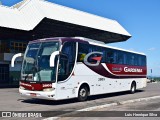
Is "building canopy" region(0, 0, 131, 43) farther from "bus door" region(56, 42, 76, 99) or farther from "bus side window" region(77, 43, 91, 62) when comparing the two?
"bus door" region(56, 42, 76, 99)

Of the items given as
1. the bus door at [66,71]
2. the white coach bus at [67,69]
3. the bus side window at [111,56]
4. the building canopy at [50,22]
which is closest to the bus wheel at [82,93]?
the white coach bus at [67,69]

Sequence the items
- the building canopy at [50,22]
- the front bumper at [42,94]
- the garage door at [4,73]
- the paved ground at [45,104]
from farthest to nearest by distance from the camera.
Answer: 1. the garage door at [4,73]
2. the building canopy at [50,22]
3. the front bumper at [42,94]
4. the paved ground at [45,104]

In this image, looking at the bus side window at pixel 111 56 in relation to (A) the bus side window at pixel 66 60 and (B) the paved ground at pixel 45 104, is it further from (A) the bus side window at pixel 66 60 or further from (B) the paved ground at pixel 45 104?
(A) the bus side window at pixel 66 60

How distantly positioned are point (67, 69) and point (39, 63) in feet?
4.61

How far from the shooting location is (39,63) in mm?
14680

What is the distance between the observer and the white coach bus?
1442 cm

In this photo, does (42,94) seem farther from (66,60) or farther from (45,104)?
(66,60)

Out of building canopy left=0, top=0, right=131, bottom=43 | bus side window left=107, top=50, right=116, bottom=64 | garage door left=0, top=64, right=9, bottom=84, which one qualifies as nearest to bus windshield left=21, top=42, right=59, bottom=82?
bus side window left=107, top=50, right=116, bottom=64

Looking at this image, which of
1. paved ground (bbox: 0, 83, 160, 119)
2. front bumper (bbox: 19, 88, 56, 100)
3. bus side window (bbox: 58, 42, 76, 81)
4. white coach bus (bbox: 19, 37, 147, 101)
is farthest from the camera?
bus side window (bbox: 58, 42, 76, 81)

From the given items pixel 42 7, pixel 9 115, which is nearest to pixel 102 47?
pixel 9 115

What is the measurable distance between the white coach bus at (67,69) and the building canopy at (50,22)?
53.7 ft

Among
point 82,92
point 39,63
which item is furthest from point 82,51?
point 39,63

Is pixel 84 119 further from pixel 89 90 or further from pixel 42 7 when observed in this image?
pixel 42 7

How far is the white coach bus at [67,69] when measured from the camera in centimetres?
1442
